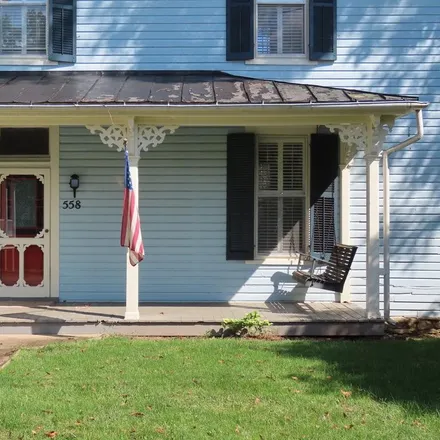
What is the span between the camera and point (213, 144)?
31.0 feet

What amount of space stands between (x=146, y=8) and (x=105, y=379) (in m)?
6.15

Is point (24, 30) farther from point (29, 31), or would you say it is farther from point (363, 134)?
point (363, 134)

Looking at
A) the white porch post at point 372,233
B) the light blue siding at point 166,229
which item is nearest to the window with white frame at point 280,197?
the light blue siding at point 166,229

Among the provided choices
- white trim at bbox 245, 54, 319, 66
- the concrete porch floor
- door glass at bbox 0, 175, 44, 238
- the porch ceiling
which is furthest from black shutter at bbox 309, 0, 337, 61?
door glass at bbox 0, 175, 44, 238

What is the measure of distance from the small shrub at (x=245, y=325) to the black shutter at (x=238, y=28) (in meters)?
4.16

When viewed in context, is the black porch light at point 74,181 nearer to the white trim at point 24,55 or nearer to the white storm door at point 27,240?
the white storm door at point 27,240

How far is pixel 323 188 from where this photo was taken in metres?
9.30

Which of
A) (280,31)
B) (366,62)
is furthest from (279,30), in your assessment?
(366,62)

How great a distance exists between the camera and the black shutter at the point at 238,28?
934 centimetres

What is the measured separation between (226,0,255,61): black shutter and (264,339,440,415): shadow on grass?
15.2ft

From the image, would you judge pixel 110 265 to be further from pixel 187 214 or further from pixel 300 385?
pixel 300 385

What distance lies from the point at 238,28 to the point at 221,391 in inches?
239

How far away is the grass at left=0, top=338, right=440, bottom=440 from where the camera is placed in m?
4.46

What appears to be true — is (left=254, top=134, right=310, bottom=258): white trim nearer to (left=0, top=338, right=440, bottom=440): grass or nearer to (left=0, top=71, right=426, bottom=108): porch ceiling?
(left=0, top=71, right=426, bottom=108): porch ceiling
